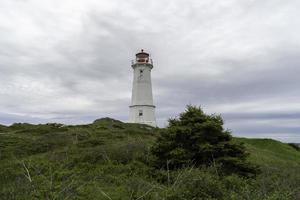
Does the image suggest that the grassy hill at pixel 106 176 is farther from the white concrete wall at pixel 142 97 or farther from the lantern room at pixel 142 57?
the lantern room at pixel 142 57

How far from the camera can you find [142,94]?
38125 millimetres

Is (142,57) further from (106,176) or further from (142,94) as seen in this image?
(106,176)

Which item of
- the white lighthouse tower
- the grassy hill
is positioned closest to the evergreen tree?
the grassy hill

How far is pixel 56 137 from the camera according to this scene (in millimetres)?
22375

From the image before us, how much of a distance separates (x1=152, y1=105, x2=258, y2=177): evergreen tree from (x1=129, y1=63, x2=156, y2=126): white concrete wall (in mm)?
23127

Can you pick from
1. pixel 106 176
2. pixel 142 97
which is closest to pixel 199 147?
pixel 106 176

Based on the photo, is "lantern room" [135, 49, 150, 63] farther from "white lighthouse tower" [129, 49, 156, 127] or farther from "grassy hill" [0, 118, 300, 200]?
"grassy hill" [0, 118, 300, 200]

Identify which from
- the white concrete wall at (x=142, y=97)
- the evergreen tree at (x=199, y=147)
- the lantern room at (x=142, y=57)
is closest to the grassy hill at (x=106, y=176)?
the evergreen tree at (x=199, y=147)

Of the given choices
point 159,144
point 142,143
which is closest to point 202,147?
point 159,144

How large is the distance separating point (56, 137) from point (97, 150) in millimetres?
6399

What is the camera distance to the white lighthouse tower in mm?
37844

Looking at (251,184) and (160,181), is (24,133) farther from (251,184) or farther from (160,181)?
(251,184)

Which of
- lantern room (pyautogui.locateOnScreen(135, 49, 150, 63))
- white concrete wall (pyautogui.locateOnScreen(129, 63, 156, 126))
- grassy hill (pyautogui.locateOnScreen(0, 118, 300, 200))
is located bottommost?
grassy hill (pyautogui.locateOnScreen(0, 118, 300, 200))

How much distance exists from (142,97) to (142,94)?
330mm
